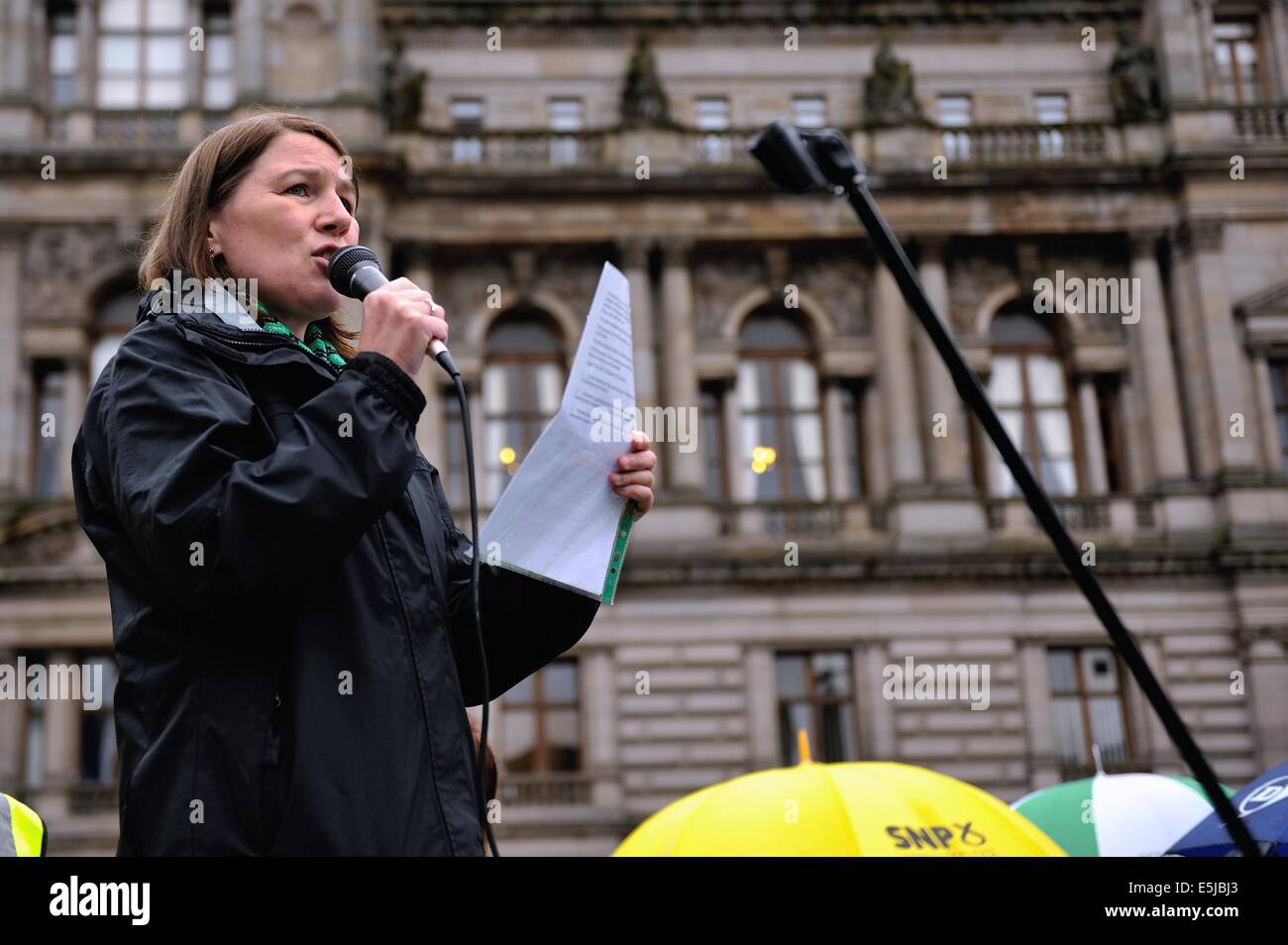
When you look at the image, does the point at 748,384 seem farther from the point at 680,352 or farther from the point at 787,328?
the point at 680,352

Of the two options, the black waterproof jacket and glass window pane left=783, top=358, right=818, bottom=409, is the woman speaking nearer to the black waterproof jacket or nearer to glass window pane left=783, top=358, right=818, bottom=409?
the black waterproof jacket

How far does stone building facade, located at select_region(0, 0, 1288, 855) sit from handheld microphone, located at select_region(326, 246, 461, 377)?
22144mm

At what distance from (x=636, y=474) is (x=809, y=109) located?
27.8 metres

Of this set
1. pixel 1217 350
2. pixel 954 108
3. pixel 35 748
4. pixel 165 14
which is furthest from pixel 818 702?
pixel 165 14

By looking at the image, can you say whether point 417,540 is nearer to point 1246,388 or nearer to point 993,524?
point 993,524

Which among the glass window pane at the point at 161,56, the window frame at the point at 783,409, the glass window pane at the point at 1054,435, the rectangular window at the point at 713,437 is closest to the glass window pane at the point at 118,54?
the glass window pane at the point at 161,56

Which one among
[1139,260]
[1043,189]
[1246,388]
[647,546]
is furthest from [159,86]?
Answer: [1246,388]

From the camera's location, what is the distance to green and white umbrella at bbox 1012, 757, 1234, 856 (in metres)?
10.4

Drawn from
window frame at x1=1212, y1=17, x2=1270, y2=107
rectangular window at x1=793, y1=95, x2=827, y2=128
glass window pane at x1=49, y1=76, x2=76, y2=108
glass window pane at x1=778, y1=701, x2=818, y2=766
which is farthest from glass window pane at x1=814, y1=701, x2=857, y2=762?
glass window pane at x1=49, y1=76, x2=76, y2=108

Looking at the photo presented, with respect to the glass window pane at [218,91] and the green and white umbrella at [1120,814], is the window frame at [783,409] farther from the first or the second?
the green and white umbrella at [1120,814]

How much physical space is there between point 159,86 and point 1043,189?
16279mm

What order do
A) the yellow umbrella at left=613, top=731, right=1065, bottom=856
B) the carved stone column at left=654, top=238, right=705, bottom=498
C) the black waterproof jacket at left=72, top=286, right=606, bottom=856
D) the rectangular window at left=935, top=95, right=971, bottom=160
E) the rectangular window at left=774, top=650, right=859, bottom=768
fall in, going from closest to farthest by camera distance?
the black waterproof jacket at left=72, top=286, right=606, bottom=856 < the yellow umbrella at left=613, top=731, right=1065, bottom=856 < the rectangular window at left=774, top=650, right=859, bottom=768 < the carved stone column at left=654, top=238, right=705, bottom=498 < the rectangular window at left=935, top=95, right=971, bottom=160

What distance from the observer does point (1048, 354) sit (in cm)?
2872

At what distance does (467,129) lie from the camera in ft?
95.2
